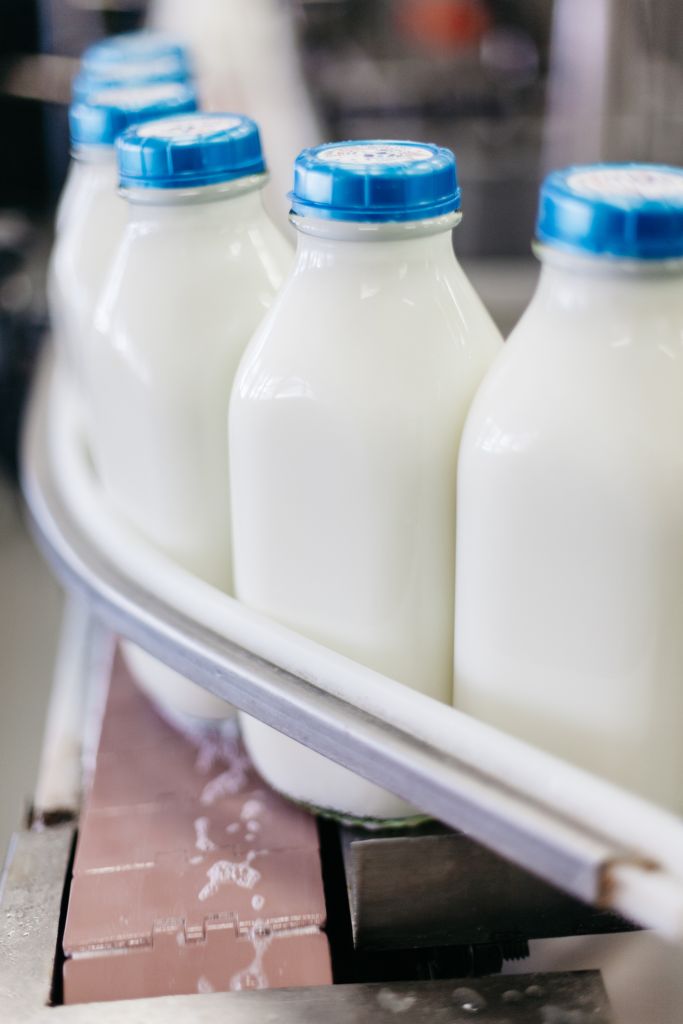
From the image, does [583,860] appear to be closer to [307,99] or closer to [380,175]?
[380,175]

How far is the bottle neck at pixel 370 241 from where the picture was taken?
0.52 m

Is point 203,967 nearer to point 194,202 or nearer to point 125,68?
point 194,202

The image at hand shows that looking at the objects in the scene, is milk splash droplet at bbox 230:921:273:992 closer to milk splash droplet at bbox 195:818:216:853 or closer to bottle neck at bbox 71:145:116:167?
milk splash droplet at bbox 195:818:216:853

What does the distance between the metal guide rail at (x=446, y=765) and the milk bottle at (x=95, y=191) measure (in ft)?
0.77

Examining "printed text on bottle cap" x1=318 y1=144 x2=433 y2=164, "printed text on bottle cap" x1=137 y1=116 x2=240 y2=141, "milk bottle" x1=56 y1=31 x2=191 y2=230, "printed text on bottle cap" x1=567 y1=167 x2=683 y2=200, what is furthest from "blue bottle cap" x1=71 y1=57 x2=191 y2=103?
"printed text on bottle cap" x1=567 y1=167 x2=683 y2=200

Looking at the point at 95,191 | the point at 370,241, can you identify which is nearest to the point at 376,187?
the point at 370,241

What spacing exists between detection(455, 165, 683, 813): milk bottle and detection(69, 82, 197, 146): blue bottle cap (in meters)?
0.38

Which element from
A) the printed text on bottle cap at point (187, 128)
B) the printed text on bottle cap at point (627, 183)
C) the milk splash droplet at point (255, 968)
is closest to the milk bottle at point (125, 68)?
the printed text on bottle cap at point (187, 128)

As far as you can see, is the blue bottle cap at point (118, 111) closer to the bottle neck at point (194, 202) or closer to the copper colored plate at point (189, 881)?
the bottle neck at point (194, 202)

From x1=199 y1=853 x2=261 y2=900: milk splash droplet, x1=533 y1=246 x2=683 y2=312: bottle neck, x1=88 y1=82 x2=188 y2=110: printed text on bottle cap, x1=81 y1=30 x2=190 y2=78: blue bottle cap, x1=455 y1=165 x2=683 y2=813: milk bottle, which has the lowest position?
x1=199 y1=853 x2=261 y2=900: milk splash droplet

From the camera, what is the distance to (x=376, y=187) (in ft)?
1.65

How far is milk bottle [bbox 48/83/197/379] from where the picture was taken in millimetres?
774

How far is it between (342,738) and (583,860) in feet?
0.47

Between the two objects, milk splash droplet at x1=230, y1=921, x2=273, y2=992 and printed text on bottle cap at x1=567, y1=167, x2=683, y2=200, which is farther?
milk splash droplet at x1=230, y1=921, x2=273, y2=992
